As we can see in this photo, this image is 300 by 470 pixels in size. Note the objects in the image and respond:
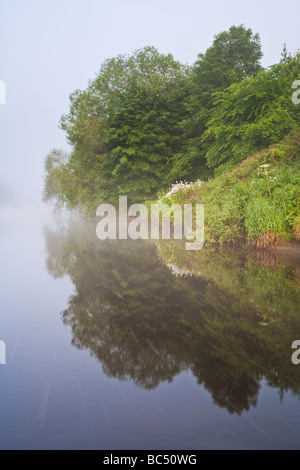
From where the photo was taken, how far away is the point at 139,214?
2355cm

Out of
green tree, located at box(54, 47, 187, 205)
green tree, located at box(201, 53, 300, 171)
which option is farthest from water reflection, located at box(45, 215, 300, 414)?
green tree, located at box(54, 47, 187, 205)

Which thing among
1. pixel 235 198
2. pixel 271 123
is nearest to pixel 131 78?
pixel 271 123

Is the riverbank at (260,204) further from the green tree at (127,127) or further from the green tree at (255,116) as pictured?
the green tree at (127,127)

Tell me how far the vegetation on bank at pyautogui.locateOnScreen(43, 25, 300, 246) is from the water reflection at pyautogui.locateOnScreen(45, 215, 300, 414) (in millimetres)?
2828

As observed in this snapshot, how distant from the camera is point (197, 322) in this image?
3734mm

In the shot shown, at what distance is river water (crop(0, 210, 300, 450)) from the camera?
77.2 inches

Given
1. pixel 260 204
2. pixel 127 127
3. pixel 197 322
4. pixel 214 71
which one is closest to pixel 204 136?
pixel 214 71

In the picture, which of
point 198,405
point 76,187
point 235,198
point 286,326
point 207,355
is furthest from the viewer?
point 76,187

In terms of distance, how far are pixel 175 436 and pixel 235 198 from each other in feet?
28.5

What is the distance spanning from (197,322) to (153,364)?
3.45 feet

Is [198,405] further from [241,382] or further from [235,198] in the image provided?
[235,198]

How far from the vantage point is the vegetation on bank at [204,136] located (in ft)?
32.2

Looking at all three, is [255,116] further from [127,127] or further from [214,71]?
[127,127]
